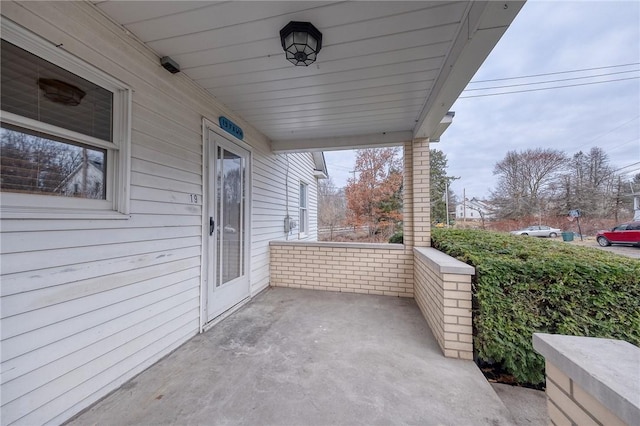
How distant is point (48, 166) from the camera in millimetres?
1419

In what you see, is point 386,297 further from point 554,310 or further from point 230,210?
point 230,210

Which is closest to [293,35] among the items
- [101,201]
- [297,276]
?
[101,201]

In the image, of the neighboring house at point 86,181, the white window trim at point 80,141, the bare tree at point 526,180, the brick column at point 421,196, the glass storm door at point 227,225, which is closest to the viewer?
the white window trim at point 80,141

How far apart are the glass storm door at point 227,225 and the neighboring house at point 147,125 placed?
27 millimetres

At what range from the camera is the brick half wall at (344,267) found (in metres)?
3.82

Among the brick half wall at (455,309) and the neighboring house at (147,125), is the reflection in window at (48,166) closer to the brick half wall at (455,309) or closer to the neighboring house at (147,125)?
the neighboring house at (147,125)

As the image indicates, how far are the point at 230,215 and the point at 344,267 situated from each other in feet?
6.72

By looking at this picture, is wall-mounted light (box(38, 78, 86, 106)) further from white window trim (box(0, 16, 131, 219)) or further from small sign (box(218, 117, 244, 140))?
small sign (box(218, 117, 244, 140))

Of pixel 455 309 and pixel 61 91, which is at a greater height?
pixel 61 91

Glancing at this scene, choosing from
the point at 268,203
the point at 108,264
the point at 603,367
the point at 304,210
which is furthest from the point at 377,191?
the point at 603,367

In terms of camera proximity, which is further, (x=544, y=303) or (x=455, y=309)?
(x=455, y=309)

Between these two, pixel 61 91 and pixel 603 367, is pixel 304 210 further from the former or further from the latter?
pixel 603 367

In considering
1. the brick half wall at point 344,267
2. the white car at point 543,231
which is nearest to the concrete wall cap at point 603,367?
the brick half wall at point 344,267

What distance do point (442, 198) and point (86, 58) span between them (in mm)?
19596
